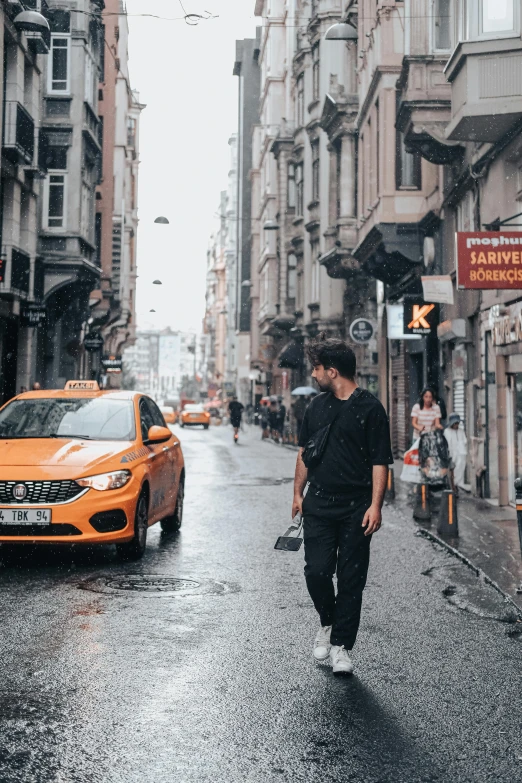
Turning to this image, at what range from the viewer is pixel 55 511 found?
31.4ft

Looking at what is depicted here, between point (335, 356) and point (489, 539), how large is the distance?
23.1ft

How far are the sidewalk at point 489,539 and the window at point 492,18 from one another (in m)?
6.78

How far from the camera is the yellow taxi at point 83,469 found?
31.5 feet

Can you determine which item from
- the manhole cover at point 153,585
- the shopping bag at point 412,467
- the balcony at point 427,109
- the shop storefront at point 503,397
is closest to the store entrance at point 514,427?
the shop storefront at point 503,397

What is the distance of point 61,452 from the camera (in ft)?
33.2

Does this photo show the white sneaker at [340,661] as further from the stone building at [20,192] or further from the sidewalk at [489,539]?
the stone building at [20,192]

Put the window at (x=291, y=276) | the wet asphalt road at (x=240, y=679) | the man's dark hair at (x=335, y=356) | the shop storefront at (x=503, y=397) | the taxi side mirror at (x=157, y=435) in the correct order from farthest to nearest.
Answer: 1. the window at (x=291, y=276)
2. the shop storefront at (x=503, y=397)
3. the taxi side mirror at (x=157, y=435)
4. the man's dark hair at (x=335, y=356)
5. the wet asphalt road at (x=240, y=679)

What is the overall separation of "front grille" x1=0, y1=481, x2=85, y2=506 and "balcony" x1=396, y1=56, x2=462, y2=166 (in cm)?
1291

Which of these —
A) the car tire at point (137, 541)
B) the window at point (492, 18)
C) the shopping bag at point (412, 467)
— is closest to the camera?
the car tire at point (137, 541)

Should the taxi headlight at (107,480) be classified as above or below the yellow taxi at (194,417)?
below

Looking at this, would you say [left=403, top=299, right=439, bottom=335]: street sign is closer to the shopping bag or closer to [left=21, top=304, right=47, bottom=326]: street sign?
the shopping bag

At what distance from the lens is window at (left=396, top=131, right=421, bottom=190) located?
25.4 meters

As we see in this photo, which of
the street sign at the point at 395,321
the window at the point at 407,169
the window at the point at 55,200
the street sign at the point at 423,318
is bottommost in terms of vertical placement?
the street sign at the point at 423,318

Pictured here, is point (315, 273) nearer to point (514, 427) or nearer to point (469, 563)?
point (514, 427)
